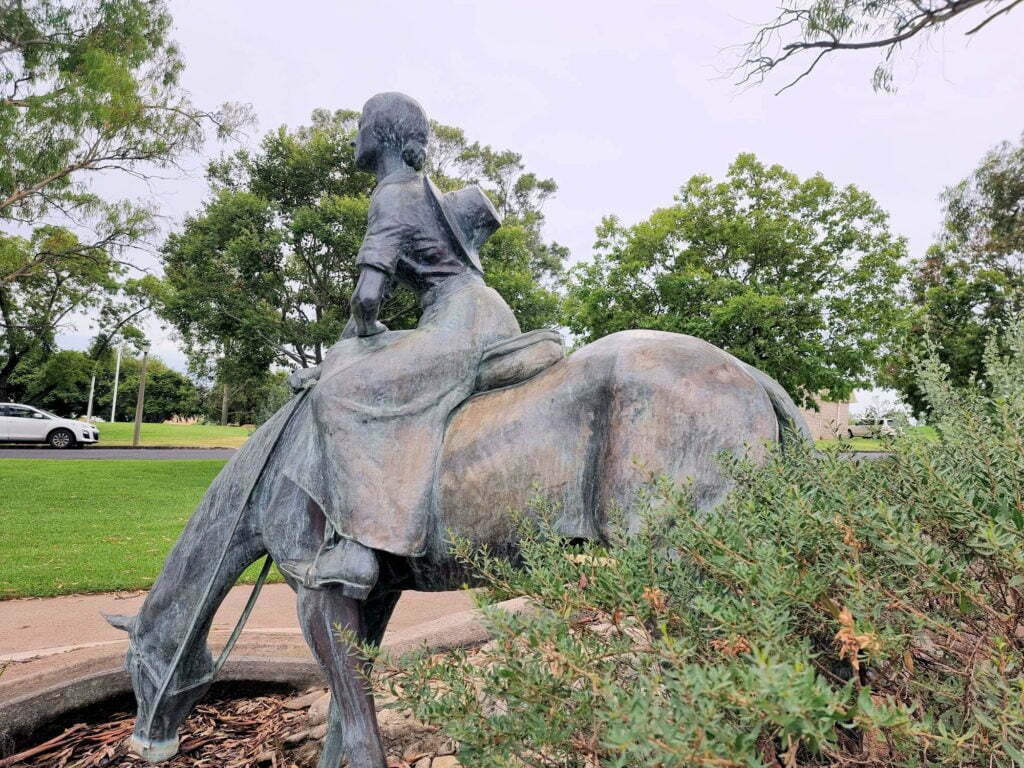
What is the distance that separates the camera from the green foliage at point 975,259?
1852 centimetres

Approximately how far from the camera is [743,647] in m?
1.10

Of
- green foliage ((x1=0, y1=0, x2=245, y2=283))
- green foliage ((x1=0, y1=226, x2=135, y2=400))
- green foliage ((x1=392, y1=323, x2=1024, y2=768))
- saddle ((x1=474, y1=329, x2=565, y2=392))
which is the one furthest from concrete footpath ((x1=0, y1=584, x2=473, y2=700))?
green foliage ((x1=0, y1=226, x2=135, y2=400))

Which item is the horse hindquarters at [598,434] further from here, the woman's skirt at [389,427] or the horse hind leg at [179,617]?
the horse hind leg at [179,617]

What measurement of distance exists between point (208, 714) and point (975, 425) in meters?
3.59

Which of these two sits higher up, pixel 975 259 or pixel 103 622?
pixel 975 259

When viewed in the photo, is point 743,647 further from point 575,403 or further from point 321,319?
point 321,319

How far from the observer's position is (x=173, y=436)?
107ft

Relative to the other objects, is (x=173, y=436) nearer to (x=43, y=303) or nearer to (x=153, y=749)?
(x=43, y=303)

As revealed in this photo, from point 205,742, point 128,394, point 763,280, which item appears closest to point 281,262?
point 763,280

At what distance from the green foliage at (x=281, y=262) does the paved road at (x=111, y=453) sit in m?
5.17

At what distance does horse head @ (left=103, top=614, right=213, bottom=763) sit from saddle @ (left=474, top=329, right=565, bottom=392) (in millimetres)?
1523

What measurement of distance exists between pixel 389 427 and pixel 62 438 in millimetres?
26557

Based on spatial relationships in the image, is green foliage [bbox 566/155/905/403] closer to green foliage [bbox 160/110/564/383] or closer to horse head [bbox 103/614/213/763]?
green foliage [bbox 160/110/564/383]

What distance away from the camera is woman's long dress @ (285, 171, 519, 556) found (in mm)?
2260
